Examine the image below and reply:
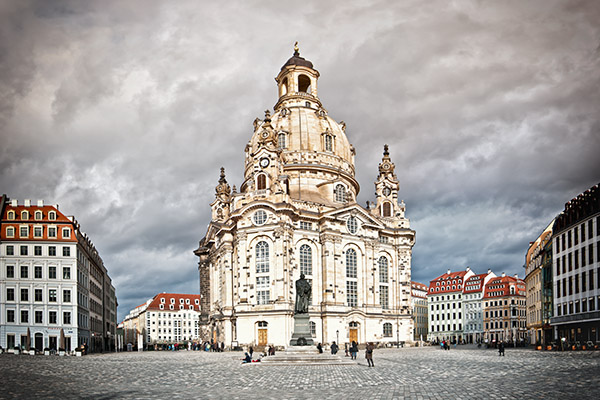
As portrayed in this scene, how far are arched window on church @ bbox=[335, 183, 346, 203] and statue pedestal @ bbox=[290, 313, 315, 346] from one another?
47157 millimetres

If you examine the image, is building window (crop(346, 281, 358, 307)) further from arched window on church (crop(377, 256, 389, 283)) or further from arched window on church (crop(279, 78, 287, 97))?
arched window on church (crop(279, 78, 287, 97))

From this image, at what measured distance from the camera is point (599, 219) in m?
60.2

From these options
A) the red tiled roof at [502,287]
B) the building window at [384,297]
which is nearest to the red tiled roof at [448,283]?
the red tiled roof at [502,287]

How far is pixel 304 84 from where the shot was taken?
112250 mm

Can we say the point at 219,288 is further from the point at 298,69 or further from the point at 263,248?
the point at 298,69

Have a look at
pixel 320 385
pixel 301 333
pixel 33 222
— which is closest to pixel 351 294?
pixel 301 333

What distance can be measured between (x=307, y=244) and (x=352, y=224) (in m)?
8.45

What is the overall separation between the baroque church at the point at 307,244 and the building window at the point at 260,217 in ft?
0.47

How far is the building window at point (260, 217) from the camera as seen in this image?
81.8 m

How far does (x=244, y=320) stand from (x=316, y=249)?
15.0 meters

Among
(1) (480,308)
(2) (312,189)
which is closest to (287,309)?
(2) (312,189)

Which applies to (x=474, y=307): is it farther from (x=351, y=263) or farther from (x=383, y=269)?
(x=351, y=263)

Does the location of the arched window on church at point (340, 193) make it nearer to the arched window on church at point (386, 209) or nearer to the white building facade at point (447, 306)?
the arched window on church at point (386, 209)

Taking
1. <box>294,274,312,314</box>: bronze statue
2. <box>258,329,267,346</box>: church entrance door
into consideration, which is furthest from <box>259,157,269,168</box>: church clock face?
<box>294,274,312,314</box>: bronze statue
